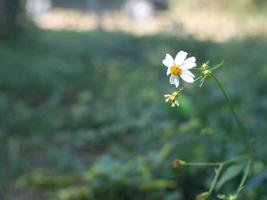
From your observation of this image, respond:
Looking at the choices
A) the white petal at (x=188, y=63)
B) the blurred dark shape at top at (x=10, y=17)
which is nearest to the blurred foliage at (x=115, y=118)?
the blurred dark shape at top at (x=10, y=17)

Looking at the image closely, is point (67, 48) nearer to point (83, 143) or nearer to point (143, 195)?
point (83, 143)

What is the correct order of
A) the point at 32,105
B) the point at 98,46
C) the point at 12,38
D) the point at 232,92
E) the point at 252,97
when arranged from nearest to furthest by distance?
the point at 232,92
the point at 252,97
the point at 32,105
the point at 12,38
the point at 98,46

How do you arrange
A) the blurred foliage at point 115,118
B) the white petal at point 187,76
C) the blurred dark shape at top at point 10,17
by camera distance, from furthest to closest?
the blurred dark shape at top at point 10,17 → the blurred foliage at point 115,118 → the white petal at point 187,76

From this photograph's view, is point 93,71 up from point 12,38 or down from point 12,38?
down

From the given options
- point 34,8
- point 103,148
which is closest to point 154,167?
point 103,148

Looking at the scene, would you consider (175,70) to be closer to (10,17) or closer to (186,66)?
(186,66)

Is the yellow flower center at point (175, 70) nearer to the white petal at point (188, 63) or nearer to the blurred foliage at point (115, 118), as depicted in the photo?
the white petal at point (188, 63)

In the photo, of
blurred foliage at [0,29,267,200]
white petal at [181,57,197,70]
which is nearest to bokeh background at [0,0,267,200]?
blurred foliage at [0,29,267,200]
